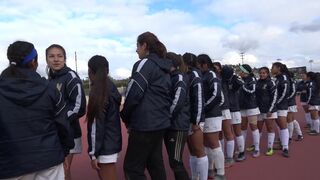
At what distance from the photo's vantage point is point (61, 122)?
3135mm

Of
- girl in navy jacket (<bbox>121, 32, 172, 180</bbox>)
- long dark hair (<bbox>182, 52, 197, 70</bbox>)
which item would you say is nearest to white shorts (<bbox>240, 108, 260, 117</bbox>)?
long dark hair (<bbox>182, 52, 197, 70</bbox>)

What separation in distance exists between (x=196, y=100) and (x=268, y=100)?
3.68 m

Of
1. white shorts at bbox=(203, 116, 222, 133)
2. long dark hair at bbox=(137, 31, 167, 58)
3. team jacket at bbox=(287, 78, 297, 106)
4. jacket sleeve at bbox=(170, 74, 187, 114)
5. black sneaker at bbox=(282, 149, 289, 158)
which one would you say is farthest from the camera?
team jacket at bbox=(287, 78, 297, 106)

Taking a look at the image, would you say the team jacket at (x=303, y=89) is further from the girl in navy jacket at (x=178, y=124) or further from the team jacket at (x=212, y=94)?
the girl in navy jacket at (x=178, y=124)

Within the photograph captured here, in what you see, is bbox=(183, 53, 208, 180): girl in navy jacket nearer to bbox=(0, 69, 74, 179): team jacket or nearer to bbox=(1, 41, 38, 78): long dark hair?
bbox=(0, 69, 74, 179): team jacket

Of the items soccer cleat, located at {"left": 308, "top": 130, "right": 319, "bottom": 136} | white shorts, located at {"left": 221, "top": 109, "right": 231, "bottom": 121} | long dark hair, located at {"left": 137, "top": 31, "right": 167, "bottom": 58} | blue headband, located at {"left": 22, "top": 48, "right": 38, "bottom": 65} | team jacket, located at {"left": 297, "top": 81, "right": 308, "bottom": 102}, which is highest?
long dark hair, located at {"left": 137, "top": 31, "right": 167, "bottom": 58}

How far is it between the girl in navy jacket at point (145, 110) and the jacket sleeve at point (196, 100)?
2.75 feet

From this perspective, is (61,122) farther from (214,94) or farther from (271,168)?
(271,168)

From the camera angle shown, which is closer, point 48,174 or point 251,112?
point 48,174

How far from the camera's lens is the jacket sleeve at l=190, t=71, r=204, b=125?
511cm

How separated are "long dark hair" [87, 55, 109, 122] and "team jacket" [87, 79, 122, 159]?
7 cm

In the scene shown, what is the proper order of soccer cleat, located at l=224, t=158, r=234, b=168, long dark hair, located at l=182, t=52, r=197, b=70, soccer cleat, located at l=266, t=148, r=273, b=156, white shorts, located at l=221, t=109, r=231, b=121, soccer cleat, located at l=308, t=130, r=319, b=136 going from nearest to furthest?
1. long dark hair, located at l=182, t=52, r=197, b=70
2. white shorts, located at l=221, t=109, r=231, b=121
3. soccer cleat, located at l=224, t=158, r=234, b=168
4. soccer cleat, located at l=266, t=148, r=273, b=156
5. soccer cleat, located at l=308, t=130, r=319, b=136

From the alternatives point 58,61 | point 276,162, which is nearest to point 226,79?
point 276,162

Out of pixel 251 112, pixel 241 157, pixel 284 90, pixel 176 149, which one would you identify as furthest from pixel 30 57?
pixel 284 90
